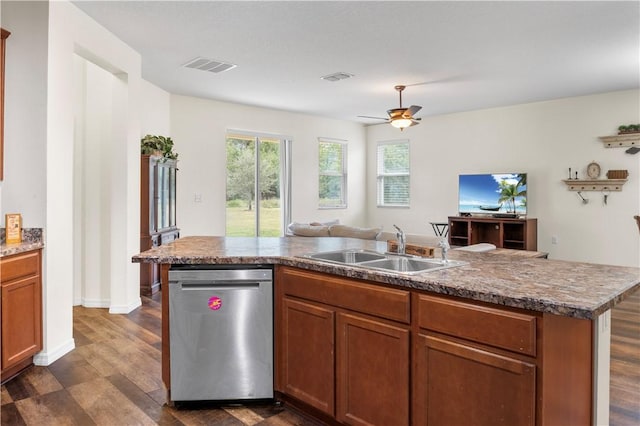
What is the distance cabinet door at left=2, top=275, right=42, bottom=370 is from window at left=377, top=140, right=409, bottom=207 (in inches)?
260

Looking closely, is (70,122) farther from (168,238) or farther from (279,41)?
(168,238)

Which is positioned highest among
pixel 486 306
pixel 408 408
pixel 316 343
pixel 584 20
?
pixel 584 20

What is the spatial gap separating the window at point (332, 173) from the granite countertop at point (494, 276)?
5450mm

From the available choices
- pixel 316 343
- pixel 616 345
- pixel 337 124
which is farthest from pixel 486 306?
pixel 337 124

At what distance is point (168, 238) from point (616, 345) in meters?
4.77

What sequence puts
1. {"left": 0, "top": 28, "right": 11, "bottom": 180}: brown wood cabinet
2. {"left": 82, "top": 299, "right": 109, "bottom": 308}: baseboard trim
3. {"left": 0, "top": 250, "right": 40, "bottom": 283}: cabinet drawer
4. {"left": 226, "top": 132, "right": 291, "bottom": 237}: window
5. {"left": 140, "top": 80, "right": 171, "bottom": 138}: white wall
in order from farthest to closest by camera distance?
{"left": 226, "top": 132, "right": 291, "bottom": 237}: window, {"left": 140, "top": 80, "right": 171, "bottom": 138}: white wall, {"left": 82, "top": 299, "right": 109, "bottom": 308}: baseboard trim, {"left": 0, "top": 28, "right": 11, "bottom": 180}: brown wood cabinet, {"left": 0, "top": 250, "right": 40, "bottom": 283}: cabinet drawer

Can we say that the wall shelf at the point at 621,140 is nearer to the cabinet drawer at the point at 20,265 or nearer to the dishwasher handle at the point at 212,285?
the dishwasher handle at the point at 212,285

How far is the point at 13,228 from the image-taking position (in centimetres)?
290

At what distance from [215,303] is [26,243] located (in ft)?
5.09

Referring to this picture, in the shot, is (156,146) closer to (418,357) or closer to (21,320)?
(21,320)

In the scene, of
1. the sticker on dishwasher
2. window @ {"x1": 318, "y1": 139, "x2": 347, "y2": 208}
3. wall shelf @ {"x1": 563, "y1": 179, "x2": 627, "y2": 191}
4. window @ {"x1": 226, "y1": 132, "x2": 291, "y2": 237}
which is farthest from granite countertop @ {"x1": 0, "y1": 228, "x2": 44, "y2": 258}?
wall shelf @ {"x1": 563, "y1": 179, "x2": 627, "y2": 191}

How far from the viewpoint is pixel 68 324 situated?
10.8 feet

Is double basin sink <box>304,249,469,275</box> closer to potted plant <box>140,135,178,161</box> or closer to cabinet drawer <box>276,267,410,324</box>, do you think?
cabinet drawer <box>276,267,410,324</box>

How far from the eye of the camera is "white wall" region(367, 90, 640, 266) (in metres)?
5.96
